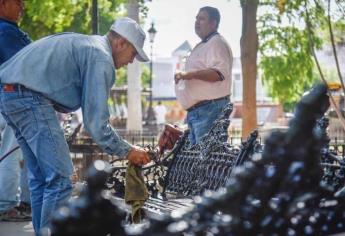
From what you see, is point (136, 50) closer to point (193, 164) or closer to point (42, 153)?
point (42, 153)

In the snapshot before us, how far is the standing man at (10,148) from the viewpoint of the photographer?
5.31 meters

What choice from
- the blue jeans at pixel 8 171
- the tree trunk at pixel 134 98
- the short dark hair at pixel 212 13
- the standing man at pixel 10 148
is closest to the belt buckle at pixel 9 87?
the standing man at pixel 10 148

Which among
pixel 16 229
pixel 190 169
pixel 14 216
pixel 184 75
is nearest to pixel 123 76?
pixel 14 216

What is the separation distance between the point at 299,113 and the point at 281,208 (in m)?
0.27

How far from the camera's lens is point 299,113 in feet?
5.33

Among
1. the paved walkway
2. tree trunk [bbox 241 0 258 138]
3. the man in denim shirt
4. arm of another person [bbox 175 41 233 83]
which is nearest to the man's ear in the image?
the man in denim shirt

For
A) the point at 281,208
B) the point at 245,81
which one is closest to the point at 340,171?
the point at 281,208

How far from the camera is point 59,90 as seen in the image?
3.84 m

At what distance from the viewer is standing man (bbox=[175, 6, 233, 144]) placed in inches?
237

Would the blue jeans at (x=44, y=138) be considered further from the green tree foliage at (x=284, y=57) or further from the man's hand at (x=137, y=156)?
the green tree foliage at (x=284, y=57)

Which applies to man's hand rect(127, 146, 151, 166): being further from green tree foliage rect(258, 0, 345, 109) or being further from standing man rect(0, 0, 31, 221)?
green tree foliage rect(258, 0, 345, 109)

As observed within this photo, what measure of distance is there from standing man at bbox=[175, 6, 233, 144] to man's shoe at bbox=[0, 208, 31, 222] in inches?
71.5

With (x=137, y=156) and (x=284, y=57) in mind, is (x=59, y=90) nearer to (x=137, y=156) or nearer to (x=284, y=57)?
(x=137, y=156)

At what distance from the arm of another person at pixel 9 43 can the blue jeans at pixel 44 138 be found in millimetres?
1335
